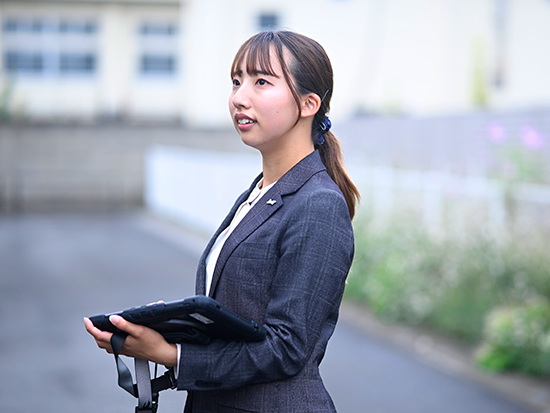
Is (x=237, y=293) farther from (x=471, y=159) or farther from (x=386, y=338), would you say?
(x=471, y=159)

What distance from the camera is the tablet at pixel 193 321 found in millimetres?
1663

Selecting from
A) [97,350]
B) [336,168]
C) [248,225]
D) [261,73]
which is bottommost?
[97,350]

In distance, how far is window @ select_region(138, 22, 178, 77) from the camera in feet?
80.2

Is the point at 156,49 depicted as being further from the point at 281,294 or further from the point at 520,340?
the point at 281,294

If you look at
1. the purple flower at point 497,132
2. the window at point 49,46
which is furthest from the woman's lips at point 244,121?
the window at point 49,46

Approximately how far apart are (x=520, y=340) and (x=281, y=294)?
4309 millimetres

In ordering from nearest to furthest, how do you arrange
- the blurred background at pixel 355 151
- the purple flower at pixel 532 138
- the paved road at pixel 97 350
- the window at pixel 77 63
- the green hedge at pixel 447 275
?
the paved road at pixel 97 350 < the green hedge at pixel 447 275 < the blurred background at pixel 355 151 < the purple flower at pixel 532 138 < the window at pixel 77 63

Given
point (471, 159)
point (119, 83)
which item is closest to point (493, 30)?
point (471, 159)

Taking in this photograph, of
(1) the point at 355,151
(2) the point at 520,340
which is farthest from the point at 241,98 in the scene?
(1) the point at 355,151

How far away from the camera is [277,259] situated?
1792 mm

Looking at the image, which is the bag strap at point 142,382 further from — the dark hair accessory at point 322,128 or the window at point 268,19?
the window at point 268,19

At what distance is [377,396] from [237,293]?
3.68 meters

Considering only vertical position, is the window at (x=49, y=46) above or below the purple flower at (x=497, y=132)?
above

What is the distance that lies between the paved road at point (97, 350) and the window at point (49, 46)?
12905mm
